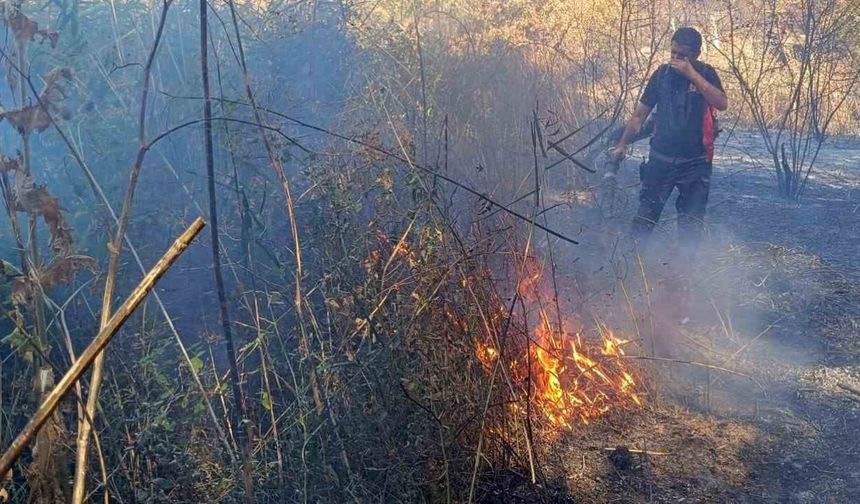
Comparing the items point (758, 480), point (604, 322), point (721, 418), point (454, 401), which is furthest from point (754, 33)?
point (454, 401)

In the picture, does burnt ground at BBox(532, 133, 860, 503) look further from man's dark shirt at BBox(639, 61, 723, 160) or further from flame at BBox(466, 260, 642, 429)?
man's dark shirt at BBox(639, 61, 723, 160)

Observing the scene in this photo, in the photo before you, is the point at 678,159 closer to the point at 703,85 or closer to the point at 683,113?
the point at 683,113

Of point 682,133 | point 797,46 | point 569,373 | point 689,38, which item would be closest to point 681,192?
point 682,133

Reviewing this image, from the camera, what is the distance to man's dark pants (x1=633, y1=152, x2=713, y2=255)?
5449mm

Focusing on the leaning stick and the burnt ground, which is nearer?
the leaning stick

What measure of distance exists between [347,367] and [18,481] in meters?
1.29

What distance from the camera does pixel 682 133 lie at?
5414mm

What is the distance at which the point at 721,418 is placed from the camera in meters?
3.91

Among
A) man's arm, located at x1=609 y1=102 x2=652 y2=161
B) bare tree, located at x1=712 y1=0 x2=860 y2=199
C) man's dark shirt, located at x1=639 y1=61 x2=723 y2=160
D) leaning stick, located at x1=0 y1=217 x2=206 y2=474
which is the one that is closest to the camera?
leaning stick, located at x1=0 y1=217 x2=206 y2=474

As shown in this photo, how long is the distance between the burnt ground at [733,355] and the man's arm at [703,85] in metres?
1.08

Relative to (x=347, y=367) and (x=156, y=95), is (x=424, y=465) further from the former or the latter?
(x=156, y=95)

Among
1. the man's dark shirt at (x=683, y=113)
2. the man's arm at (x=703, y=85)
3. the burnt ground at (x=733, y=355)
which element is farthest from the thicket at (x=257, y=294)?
the man's arm at (x=703, y=85)

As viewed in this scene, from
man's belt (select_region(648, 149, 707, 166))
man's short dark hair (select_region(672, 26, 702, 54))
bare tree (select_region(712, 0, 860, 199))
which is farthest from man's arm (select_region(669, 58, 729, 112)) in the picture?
bare tree (select_region(712, 0, 860, 199))

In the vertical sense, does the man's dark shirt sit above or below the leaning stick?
above
